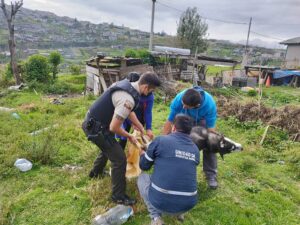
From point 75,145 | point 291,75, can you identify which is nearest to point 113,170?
point 75,145

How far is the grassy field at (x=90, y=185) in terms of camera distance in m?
3.22

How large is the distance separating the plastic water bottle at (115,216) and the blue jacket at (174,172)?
620 millimetres

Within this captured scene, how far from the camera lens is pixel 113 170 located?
3.19 m

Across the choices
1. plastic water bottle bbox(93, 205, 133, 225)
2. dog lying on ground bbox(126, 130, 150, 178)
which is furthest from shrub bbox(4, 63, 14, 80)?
plastic water bottle bbox(93, 205, 133, 225)

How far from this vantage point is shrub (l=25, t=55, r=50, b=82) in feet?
43.1

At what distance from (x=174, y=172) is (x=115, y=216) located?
104 cm

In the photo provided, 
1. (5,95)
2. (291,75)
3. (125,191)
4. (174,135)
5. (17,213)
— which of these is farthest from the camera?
(291,75)

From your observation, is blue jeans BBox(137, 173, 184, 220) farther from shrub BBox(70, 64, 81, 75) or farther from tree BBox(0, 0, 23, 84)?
shrub BBox(70, 64, 81, 75)

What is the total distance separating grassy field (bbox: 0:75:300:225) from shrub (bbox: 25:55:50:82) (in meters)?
7.30

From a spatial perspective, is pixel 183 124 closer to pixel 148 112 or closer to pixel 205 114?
pixel 205 114

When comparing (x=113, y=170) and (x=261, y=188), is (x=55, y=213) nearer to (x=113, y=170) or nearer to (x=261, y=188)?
(x=113, y=170)

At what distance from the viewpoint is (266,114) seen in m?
7.76

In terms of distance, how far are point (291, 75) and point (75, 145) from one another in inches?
758

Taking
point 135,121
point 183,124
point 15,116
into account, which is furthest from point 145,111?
point 15,116
